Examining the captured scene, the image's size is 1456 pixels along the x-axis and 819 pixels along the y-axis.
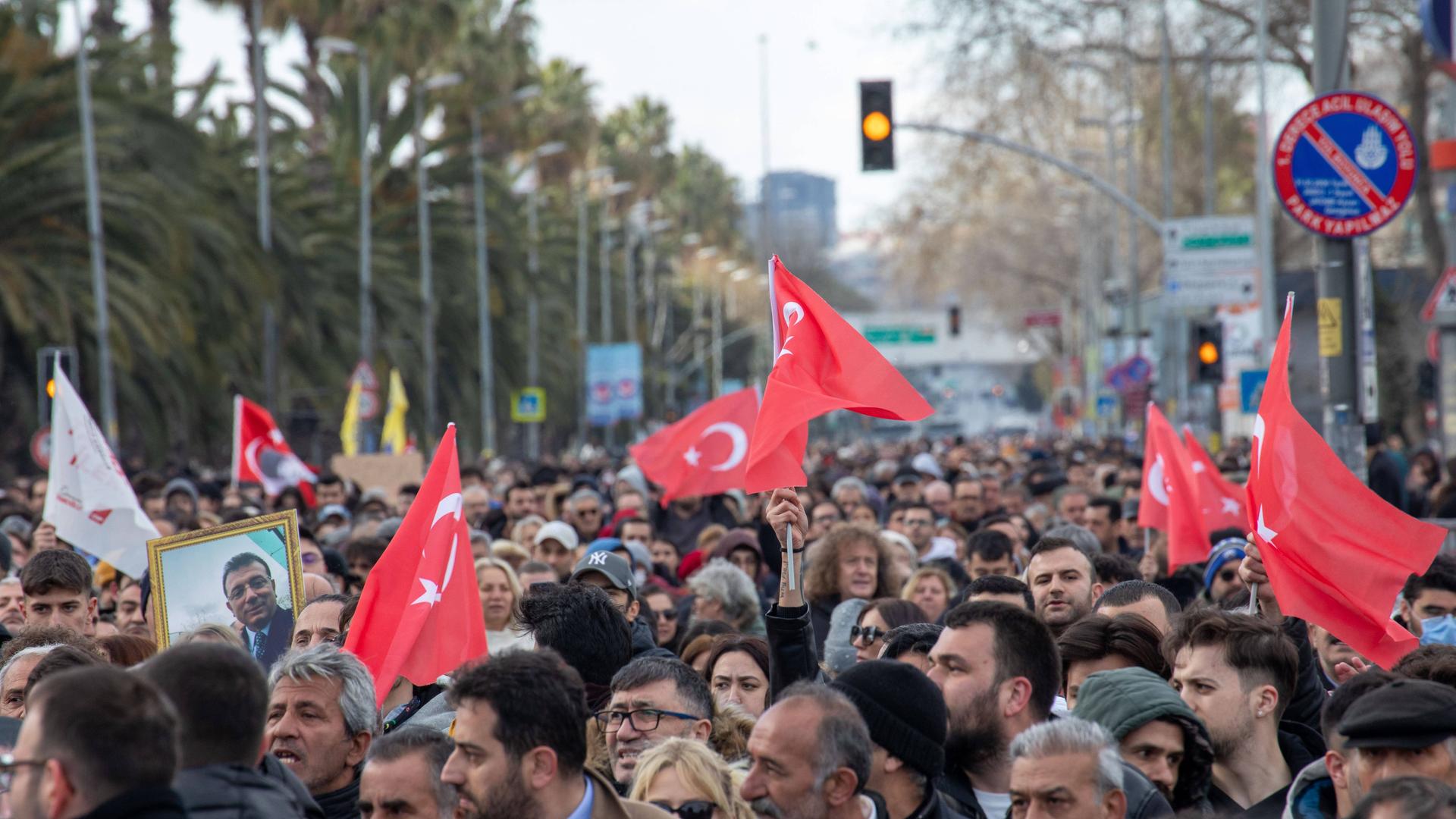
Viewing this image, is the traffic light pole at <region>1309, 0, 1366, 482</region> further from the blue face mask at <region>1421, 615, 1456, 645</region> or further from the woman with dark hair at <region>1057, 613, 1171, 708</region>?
the woman with dark hair at <region>1057, 613, 1171, 708</region>

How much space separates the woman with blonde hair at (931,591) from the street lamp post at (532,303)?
38.6 metres

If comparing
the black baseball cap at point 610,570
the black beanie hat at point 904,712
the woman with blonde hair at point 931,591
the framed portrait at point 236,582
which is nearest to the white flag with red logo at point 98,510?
the framed portrait at point 236,582

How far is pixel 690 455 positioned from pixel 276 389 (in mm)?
19578

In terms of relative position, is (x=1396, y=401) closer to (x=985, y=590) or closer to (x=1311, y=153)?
(x=1311, y=153)

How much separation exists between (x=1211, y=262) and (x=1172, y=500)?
12113mm

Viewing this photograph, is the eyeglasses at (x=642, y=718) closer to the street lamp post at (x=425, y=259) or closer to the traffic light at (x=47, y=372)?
the traffic light at (x=47, y=372)

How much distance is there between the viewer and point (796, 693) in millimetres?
4582

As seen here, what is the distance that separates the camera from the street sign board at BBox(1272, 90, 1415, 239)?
991 centimetres

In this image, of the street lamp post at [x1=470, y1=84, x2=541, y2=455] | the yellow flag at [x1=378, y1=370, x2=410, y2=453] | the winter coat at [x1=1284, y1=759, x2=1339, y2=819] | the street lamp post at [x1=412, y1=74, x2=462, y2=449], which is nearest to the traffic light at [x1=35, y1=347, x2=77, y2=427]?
the yellow flag at [x1=378, y1=370, x2=410, y2=453]

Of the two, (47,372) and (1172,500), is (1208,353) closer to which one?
(1172,500)

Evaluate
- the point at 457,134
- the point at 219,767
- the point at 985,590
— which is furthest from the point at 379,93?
the point at 219,767

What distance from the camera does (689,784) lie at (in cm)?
484

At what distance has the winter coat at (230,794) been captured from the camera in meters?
3.80

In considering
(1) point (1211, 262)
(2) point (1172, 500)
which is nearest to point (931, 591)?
(2) point (1172, 500)
